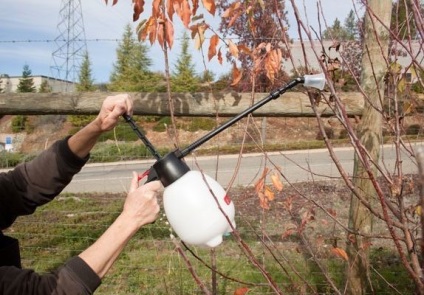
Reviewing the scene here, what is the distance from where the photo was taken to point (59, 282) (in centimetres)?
115

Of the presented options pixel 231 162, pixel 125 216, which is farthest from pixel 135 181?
pixel 231 162

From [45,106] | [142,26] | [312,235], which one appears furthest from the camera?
[312,235]

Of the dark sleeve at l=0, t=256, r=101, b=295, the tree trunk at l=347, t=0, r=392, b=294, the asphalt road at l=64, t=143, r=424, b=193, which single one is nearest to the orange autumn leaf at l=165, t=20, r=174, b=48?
the dark sleeve at l=0, t=256, r=101, b=295

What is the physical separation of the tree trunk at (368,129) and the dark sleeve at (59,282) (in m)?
1.25

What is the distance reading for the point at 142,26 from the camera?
1620 millimetres

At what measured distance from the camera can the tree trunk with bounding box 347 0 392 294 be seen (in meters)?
2.14

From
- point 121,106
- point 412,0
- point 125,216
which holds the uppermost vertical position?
point 412,0

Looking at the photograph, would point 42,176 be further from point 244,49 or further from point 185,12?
point 244,49

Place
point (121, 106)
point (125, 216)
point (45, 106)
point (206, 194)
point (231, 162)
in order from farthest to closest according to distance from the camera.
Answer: point (231, 162), point (45, 106), point (121, 106), point (125, 216), point (206, 194)

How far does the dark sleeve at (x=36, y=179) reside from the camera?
173cm

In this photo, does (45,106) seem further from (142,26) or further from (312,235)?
(312,235)

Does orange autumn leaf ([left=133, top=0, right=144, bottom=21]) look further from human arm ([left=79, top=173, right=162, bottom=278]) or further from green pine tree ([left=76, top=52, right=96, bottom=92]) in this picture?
green pine tree ([left=76, top=52, right=96, bottom=92])

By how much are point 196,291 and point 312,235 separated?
1.92 metres

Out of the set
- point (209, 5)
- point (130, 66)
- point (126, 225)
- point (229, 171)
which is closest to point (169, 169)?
point (126, 225)
